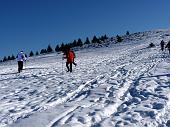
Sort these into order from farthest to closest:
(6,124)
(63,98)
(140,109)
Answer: (63,98)
(140,109)
(6,124)

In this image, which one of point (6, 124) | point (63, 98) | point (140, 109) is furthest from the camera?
point (63, 98)

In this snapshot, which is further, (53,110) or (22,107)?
(22,107)

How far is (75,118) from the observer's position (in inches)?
364

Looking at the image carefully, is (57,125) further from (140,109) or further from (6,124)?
(140,109)

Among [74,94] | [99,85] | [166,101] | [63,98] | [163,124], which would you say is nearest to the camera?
[163,124]

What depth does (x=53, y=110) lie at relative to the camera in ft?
34.1

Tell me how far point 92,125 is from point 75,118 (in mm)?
748

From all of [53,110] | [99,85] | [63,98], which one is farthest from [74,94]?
[53,110]

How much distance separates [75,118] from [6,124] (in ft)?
5.39

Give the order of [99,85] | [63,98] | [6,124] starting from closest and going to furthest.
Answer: [6,124] < [63,98] < [99,85]

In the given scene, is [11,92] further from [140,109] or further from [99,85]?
[140,109]

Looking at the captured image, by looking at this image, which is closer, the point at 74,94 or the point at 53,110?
the point at 53,110

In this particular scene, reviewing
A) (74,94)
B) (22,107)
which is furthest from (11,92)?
(22,107)

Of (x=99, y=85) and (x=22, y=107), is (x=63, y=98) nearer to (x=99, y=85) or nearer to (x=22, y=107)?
(x=22, y=107)
